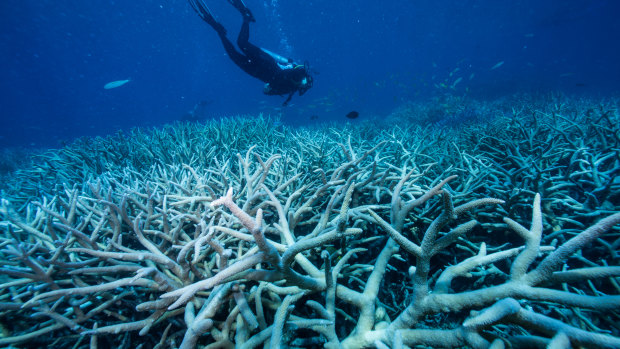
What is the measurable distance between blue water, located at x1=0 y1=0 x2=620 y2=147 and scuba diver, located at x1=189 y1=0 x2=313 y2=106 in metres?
17.5

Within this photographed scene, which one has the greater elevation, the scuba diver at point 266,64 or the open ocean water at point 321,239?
the scuba diver at point 266,64

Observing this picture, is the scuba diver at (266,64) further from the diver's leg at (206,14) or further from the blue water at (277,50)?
the blue water at (277,50)

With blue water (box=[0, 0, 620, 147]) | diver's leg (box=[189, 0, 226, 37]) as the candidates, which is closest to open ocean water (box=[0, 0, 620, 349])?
diver's leg (box=[189, 0, 226, 37])

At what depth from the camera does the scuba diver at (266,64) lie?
8562mm

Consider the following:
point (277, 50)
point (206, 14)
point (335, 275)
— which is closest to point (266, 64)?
point (206, 14)

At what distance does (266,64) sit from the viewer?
344 inches

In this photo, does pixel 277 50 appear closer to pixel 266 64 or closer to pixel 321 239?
pixel 266 64

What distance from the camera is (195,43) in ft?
255

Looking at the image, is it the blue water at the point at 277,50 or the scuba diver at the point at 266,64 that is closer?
the scuba diver at the point at 266,64

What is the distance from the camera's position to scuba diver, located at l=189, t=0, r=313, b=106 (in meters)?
8.56

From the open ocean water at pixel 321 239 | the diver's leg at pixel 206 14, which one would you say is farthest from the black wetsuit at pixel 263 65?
the open ocean water at pixel 321 239

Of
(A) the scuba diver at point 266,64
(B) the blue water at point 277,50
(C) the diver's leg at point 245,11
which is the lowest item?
(A) the scuba diver at point 266,64

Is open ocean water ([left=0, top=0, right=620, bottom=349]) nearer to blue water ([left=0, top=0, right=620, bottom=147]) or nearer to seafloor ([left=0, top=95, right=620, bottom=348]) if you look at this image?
seafloor ([left=0, top=95, right=620, bottom=348])

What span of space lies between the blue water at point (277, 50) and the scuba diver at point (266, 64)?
17.5 meters
